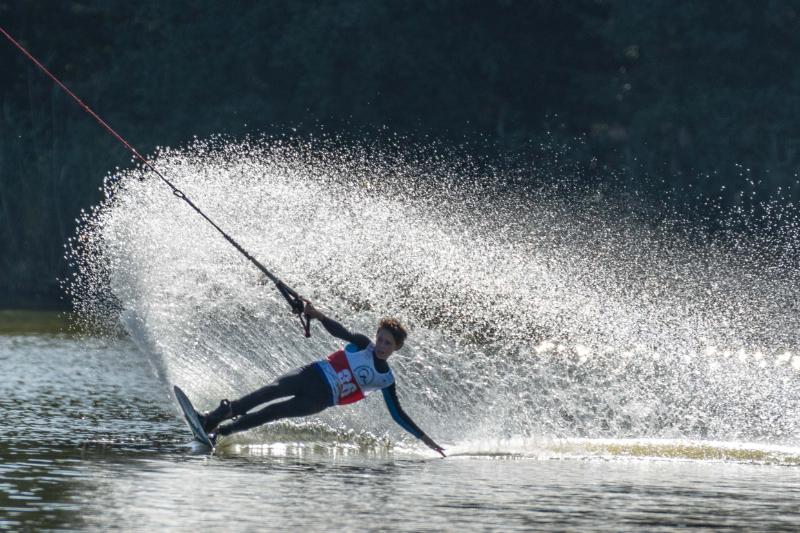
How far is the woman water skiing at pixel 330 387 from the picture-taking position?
1320 cm

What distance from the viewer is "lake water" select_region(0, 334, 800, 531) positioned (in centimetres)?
1032

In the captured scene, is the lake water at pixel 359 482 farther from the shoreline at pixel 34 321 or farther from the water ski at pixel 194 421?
the shoreline at pixel 34 321

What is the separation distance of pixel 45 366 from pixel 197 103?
25533mm

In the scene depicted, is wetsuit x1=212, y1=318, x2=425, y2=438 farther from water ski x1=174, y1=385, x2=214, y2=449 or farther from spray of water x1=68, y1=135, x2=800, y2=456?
spray of water x1=68, y1=135, x2=800, y2=456

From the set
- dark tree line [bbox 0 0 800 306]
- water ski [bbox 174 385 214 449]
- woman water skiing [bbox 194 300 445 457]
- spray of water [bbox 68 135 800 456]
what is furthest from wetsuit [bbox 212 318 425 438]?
dark tree line [bbox 0 0 800 306]

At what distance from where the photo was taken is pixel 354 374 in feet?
44.0

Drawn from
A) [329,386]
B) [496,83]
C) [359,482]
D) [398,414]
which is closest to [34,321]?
[329,386]

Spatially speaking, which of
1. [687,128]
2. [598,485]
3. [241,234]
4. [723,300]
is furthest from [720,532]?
[687,128]

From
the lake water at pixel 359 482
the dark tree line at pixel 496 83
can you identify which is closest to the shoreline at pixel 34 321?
the lake water at pixel 359 482

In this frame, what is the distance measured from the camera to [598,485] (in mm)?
12094

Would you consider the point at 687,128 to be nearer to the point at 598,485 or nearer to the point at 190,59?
the point at 190,59

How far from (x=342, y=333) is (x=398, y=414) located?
715mm

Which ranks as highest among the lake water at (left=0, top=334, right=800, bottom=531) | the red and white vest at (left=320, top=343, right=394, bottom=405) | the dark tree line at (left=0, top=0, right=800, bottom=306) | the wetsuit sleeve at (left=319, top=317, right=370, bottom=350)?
the dark tree line at (left=0, top=0, right=800, bottom=306)

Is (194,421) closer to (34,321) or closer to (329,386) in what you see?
(329,386)
